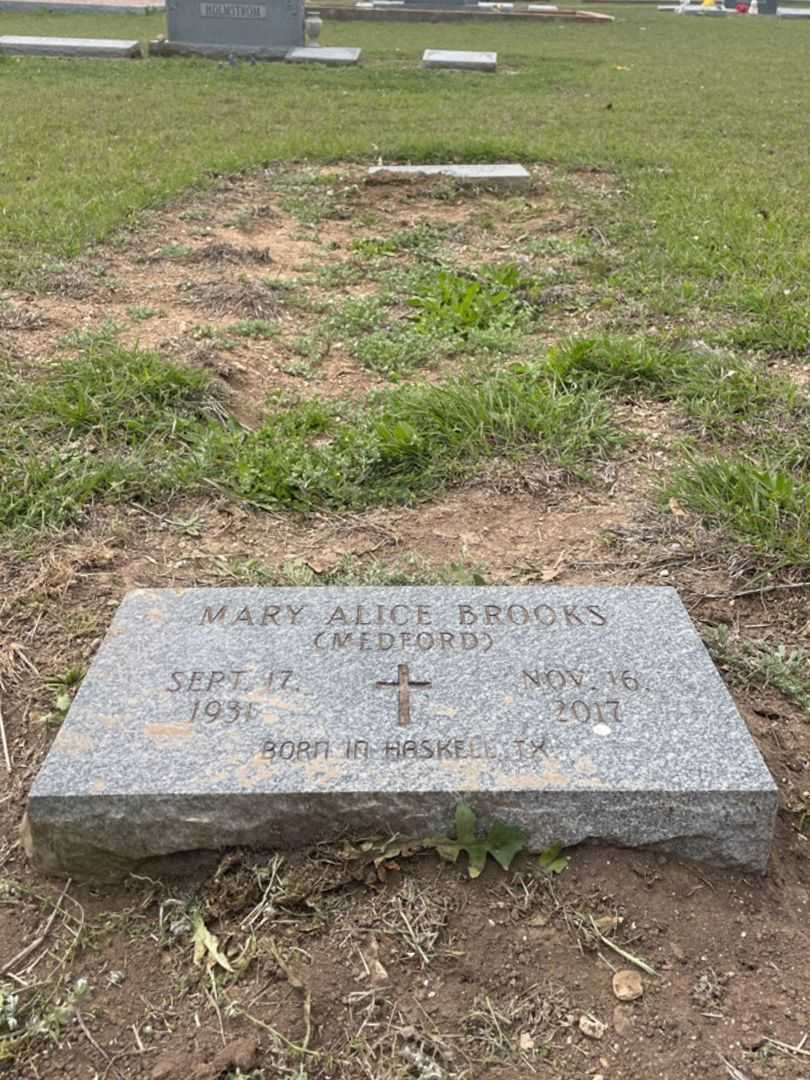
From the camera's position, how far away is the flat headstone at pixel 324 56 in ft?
41.2

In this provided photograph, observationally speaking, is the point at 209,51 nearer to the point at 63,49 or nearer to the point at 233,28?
the point at 233,28

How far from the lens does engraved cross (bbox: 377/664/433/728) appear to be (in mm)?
1896

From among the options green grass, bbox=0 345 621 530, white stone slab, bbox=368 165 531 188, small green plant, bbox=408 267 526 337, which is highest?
white stone slab, bbox=368 165 531 188

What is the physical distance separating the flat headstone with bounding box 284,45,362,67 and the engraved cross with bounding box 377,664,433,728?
12.1 metres

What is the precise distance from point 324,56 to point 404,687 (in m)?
12.6

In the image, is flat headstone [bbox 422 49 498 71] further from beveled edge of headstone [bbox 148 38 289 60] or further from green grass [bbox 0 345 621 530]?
green grass [bbox 0 345 621 530]

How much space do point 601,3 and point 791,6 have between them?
7261 mm

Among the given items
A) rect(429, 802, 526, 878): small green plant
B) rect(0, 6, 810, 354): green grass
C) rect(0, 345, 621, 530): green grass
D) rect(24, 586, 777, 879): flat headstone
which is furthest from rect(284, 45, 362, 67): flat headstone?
rect(429, 802, 526, 878): small green plant

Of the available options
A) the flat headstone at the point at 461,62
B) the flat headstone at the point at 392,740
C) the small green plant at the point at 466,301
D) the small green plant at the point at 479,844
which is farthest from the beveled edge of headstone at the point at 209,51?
the small green plant at the point at 479,844

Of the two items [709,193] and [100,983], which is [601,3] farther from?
[100,983]

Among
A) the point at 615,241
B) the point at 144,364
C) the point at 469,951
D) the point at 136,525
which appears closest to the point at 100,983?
the point at 469,951

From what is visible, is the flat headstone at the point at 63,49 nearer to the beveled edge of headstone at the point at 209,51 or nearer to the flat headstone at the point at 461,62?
the beveled edge of headstone at the point at 209,51

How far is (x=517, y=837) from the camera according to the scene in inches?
69.5

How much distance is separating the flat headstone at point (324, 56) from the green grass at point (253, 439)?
10.3 metres
